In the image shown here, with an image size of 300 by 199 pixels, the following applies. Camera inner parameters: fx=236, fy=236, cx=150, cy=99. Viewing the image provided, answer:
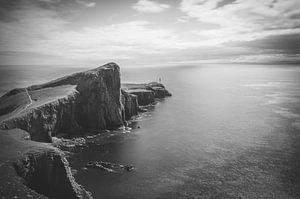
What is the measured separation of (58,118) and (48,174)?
4781cm

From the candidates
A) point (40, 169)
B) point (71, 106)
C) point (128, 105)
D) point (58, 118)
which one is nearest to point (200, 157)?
point (40, 169)

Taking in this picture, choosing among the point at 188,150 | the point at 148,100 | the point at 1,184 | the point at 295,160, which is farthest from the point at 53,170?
the point at 148,100

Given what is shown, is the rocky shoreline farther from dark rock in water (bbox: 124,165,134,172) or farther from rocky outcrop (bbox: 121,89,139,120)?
dark rock in water (bbox: 124,165,134,172)

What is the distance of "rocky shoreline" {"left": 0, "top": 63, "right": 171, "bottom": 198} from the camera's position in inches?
1570

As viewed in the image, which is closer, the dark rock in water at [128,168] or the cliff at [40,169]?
the cliff at [40,169]

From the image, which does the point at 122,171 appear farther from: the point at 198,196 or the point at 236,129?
the point at 236,129

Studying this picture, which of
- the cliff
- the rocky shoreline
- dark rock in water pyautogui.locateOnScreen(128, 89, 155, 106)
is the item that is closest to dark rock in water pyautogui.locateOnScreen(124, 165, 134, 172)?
the rocky shoreline

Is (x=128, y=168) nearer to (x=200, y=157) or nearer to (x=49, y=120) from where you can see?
(x=200, y=157)

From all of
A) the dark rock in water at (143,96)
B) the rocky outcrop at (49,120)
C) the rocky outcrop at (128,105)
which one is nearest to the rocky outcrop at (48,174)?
the rocky outcrop at (49,120)

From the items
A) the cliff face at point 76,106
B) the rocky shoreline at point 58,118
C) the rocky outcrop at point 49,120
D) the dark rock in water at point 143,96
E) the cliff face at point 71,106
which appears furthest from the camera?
the dark rock in water at point 143,96

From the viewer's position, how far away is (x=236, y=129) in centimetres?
10200

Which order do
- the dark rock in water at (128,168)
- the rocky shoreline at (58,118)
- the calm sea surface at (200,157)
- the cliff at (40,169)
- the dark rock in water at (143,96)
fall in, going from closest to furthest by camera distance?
the cliff at (40,169)
the rocky shoreline at (58,118)
the calm sea surface at (200,157)
the dark rock in water at (128,168)
the dark rock in water at (143,96)

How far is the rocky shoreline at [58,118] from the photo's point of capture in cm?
3988

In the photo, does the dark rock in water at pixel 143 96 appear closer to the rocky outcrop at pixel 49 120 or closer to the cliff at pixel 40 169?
the rocky outcrop at pixel 49 120
